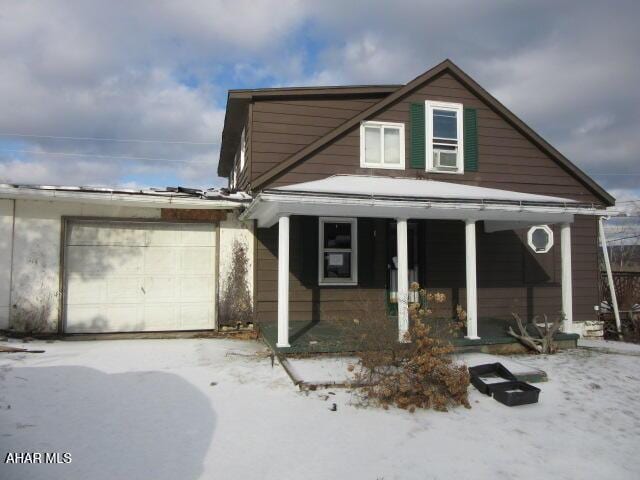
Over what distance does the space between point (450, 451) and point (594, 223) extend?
30.9 feet

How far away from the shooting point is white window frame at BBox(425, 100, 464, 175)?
1012cm

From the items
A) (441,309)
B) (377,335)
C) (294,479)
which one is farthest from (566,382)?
(294,479)

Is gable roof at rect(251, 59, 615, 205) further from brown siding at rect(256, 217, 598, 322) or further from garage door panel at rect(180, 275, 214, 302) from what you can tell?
garage door panel at rect(180, 275, 214, 302)

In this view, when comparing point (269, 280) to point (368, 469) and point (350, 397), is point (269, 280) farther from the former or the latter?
point (368, 469)

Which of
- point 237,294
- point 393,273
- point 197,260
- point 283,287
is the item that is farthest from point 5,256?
point 393,273

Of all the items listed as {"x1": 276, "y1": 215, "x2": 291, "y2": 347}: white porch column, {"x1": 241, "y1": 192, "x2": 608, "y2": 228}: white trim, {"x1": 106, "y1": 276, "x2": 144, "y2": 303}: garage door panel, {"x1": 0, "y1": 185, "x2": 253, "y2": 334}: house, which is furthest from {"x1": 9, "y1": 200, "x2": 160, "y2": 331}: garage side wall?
{"x1": 276, "y1": 215, "x2": 291, "y2": 347}: white porch column

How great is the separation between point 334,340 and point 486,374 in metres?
2.41

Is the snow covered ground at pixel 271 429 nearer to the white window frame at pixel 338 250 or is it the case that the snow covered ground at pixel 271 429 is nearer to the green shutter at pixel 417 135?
the white window frame at pixel 338 250

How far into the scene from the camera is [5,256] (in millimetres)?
8617

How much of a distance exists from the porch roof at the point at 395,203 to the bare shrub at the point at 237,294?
92 centimetres

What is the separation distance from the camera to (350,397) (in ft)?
17.9

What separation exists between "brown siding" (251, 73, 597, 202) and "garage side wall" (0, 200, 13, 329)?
4.80 m

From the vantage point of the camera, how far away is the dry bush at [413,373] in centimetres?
520

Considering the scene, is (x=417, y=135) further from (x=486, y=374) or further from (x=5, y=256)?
(x=5, y=256)
